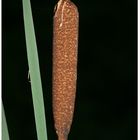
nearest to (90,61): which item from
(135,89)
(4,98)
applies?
(135,89)

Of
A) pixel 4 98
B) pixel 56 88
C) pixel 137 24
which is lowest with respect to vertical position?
pixel 4 98

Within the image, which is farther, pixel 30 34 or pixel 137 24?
pixel 137 24

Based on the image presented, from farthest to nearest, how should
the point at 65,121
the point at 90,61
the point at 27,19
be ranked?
the point at 90,61, the point at 65,121, the point at 27,19

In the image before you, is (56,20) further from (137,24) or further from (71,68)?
(137,24)

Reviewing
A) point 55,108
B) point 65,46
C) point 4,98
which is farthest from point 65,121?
point 4,98

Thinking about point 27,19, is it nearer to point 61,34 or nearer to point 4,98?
point 61,34

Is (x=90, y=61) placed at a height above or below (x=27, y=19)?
below

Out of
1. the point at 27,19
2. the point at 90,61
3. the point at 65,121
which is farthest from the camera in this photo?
the point at 90,61
